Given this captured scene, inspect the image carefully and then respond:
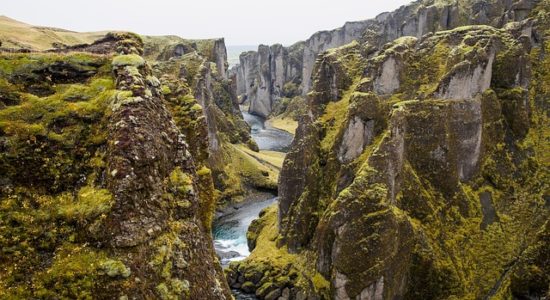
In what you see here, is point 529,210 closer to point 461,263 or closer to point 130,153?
point 461,263

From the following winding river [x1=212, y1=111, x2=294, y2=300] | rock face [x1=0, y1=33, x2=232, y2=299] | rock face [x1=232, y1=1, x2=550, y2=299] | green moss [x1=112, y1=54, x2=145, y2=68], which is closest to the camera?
rock face [x1=0, y1=33, x2=232, y2=299]

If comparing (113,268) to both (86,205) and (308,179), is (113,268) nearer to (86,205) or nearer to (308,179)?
(86,205)

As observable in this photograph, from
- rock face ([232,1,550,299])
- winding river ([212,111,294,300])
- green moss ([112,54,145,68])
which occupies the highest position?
green moss ([112,54,145,68])

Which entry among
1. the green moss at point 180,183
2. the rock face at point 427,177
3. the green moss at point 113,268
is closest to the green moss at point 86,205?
the green moss at point 113,268

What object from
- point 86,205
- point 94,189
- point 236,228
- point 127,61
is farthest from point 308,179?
point 86,205

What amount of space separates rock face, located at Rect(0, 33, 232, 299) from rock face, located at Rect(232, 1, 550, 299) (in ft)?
121

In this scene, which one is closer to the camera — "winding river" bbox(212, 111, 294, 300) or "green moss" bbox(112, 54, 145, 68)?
"green moss" bbox(112, 54, 145, 68)

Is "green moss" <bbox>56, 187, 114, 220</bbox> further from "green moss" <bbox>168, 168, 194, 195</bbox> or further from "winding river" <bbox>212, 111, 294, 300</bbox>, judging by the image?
"winding river" <bbox>212, 111, 294, 300</bbox>

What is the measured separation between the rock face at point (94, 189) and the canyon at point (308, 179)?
8 cm

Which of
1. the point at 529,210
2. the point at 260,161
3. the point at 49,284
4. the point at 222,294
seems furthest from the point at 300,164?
the point at 260,161

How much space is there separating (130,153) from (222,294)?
940cm

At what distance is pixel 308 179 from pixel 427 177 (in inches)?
804

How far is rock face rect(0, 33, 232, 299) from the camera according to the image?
19.7m

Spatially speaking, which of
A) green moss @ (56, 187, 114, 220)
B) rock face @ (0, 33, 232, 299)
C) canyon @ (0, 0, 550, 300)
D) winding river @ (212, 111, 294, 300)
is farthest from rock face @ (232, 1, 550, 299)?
green moss @ (56, 187, 114, 220)
